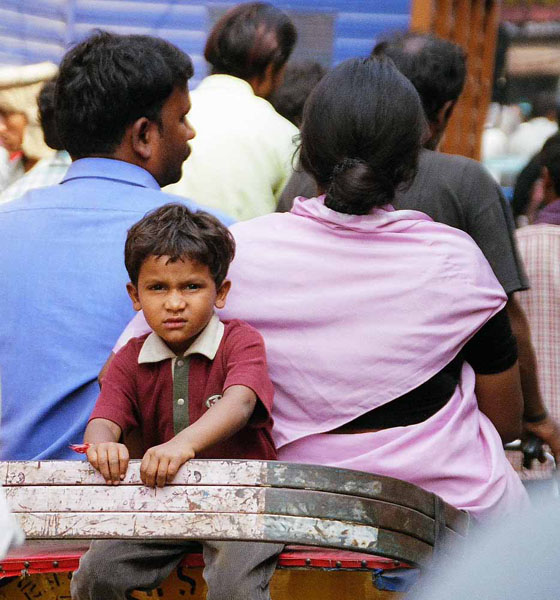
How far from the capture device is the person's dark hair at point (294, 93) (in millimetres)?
5527

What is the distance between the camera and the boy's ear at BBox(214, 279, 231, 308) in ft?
9.83

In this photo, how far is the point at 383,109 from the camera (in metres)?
2.96

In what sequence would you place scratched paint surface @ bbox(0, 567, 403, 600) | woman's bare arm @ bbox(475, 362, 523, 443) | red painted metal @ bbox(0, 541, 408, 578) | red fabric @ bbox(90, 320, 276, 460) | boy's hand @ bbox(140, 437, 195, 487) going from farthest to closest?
1. woman's bare arm @ bbox(475, 362, 523, 443)
2. red fabric @ bbox(90, 320, 276, 460)
3. scratched paint surface @ bbox(0, 567, 403, 600)
4. red painted metal @ bbox(0, 541, 408, 578)
5. boy's hand @ bbox(140, 437, 195, 487)

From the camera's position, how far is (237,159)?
4.41m

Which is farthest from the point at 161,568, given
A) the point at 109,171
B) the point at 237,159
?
the point at 237,159

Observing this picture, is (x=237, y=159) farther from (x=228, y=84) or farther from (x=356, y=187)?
(x=356, y=187)

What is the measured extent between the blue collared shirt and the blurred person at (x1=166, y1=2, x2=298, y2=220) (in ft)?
3.48

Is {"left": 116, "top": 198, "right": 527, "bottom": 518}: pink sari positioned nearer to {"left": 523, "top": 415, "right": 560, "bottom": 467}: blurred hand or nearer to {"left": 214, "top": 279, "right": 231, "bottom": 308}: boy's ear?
{"left": 214, "top": 279, "right": 231, "bottom": 308}: boy's ear

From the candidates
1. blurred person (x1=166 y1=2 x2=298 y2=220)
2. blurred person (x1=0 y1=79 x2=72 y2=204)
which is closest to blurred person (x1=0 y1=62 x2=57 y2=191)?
blurred person (x1=0 y1=79 x2=72 y2=204)

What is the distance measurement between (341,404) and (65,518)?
2.36 feet

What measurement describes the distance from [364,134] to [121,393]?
837 mm

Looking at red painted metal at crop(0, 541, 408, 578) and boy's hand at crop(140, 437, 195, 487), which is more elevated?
boy's hand at crop(140, 437, 195, 487)

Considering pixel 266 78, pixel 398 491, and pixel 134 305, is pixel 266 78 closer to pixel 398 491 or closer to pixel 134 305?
pixel 134 305

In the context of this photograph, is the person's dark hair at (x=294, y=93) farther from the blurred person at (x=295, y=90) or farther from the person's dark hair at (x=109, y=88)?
the person's dark hair at (x=109, y=88)
